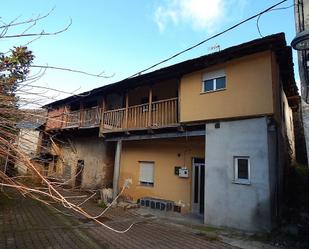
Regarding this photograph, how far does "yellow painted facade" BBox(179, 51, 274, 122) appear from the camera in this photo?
9641mm

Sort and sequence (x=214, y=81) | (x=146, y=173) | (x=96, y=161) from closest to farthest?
(x=214, y=81), (x=146, y=173), (x=96, y=161)

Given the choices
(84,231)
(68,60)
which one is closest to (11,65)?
(68,60)

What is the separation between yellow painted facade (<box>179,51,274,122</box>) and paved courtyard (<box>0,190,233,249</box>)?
4.55 metres

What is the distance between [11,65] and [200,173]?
456 inches

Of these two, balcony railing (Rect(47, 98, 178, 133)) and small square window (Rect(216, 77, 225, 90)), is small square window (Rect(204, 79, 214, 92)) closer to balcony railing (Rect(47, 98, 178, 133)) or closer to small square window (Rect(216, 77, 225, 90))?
small square window (Rect(216, 77, 225, 90))

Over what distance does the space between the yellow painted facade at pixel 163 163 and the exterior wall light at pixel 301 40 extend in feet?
28.7

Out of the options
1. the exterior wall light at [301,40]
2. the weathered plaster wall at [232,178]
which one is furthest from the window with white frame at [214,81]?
the exterior wall light at [301,40]

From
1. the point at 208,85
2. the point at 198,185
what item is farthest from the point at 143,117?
the point at 198,185

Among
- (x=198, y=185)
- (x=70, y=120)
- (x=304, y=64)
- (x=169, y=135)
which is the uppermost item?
(x=304, y=64)

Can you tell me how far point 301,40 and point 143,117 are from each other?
10.4 metres

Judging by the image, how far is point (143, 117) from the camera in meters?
14.3

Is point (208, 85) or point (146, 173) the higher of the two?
point (208, 85)

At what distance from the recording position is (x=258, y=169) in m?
9.27

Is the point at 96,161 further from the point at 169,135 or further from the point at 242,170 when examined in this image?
the point at 242,170
